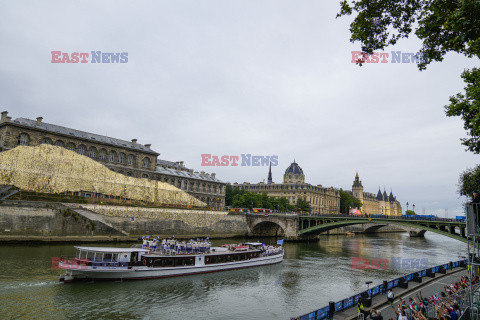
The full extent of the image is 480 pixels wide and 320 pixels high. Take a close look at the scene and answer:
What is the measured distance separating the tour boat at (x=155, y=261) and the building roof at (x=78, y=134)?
40.9m

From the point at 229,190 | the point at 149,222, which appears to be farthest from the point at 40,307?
the point at 229,190

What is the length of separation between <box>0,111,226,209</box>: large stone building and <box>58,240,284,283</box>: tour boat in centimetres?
3915

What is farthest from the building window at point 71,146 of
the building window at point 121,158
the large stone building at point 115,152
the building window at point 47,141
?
the building window at point 121,158

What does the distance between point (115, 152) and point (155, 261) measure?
50.6 metres

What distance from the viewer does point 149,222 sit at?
5725cm

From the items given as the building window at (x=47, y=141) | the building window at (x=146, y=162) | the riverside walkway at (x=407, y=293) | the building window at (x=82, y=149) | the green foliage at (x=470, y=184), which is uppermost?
the building window at (x=47, y=141)

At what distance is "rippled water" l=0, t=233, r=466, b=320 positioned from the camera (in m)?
19.5

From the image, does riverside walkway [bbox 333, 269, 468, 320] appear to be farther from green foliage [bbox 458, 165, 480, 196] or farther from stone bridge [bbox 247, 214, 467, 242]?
stone bridge [bbox 247, 214, 467, 242]

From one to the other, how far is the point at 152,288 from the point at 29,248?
838 inches

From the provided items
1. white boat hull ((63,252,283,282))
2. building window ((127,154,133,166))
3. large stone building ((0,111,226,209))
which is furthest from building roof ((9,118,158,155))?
white boat hull ((63,252,283,282))

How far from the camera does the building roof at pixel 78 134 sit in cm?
6110

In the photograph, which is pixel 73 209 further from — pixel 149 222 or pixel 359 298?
pixel 359 298

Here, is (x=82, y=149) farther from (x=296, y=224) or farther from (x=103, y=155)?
(x=296, y=224)

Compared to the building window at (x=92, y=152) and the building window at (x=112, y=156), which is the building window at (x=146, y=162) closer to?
the building window at (x=112, y=156)
